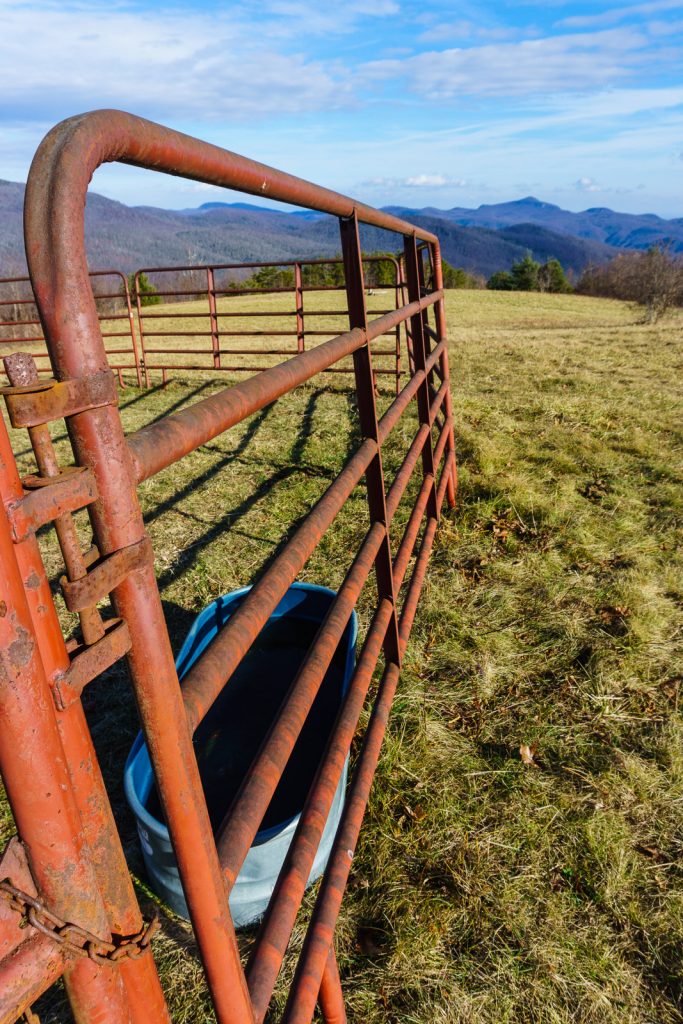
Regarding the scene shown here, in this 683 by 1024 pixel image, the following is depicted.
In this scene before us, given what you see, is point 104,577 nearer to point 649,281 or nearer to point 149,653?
point 149,653

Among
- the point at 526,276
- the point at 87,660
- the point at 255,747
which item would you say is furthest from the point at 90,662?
the point at 526,276

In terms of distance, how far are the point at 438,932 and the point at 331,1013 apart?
42 cm

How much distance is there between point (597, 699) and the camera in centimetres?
239

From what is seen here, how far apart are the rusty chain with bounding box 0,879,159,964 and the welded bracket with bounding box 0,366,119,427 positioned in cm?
43

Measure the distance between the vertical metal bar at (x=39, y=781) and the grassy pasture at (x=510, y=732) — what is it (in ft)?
3.68

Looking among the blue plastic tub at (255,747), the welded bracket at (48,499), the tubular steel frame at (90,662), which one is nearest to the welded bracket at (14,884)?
the tubular steel frame at (90,662)

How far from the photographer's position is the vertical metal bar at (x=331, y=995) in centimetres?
127

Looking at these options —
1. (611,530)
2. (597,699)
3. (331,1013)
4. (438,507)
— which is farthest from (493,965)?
(611,530)

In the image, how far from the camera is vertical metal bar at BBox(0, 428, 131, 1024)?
0.54 metres

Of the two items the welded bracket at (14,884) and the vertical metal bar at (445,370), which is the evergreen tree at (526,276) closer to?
the vertical metal bar at (445,370)

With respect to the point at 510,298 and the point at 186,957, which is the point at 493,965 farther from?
the point at 510,298

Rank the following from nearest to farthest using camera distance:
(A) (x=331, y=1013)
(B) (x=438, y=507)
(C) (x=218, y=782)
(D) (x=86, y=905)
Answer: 1. (D) (x=86, y=905)
2. (A) (x=331, y=1013)
3. (C) (x=218, y=782)
4. (B) (x=438, y=507)

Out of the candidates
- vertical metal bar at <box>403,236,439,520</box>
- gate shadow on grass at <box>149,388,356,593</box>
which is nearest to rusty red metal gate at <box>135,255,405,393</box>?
gate shadow on grass at <box>149,388,356,593</box>

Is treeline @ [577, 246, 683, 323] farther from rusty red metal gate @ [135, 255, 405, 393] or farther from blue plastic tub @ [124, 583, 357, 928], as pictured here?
blue plastic tub @ [124, 583, 357, 928]
